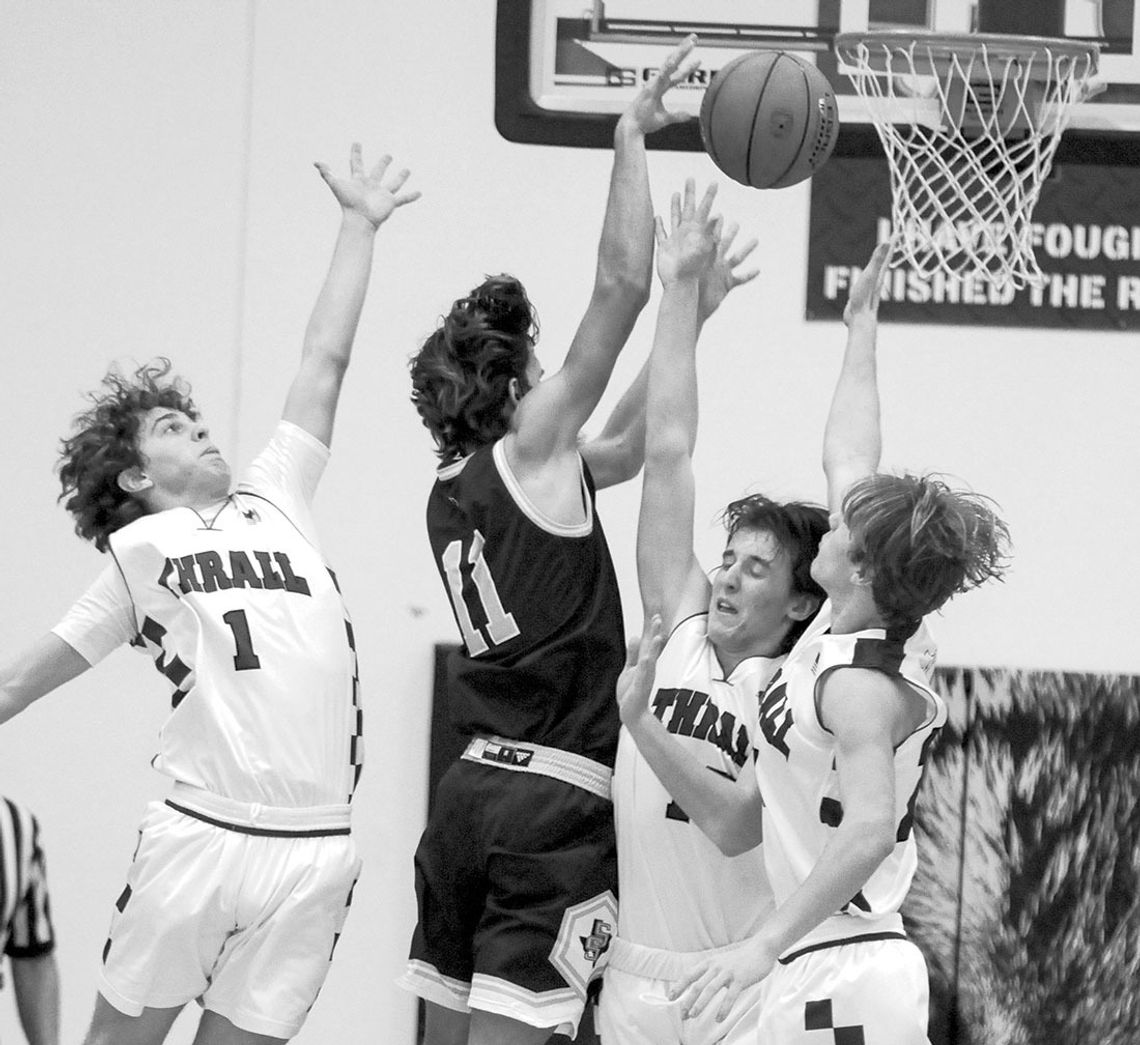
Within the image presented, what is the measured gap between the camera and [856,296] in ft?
13.4

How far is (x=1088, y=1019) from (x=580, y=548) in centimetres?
271

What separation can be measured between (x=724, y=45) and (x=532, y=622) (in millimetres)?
2542

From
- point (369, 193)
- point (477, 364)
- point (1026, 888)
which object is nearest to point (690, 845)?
point (477, 364)

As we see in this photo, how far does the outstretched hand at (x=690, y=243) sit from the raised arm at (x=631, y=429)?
9.8 inches

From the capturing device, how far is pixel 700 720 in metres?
3.69

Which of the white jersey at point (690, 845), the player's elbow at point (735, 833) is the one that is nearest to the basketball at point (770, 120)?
the white jersey at point (690, 845)

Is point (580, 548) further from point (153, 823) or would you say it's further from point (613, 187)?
point (153, 823)

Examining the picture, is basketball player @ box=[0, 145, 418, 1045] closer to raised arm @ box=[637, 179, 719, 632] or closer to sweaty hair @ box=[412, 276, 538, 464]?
sweaty hair @ box=[412, 276, 538, 464]

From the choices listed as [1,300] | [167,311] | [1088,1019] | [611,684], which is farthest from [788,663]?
[1,300]

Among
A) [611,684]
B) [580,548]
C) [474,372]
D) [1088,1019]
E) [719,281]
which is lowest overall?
[1088,1019]

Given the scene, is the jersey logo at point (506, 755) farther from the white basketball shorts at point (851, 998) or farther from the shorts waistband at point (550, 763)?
the white basketball shorts at point (851, 998)

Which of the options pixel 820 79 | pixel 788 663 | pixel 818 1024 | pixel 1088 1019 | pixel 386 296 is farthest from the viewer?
pixel 386 296

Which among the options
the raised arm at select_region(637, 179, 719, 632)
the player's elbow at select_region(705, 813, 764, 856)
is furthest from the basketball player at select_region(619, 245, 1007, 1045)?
the raised arm at select_region(637, 179, 719, 632)

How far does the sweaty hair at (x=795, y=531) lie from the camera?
376cm
